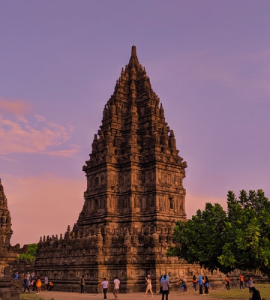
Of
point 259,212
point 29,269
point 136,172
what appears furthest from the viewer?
point 29,269

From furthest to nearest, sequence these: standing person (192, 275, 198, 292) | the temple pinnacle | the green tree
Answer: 1. the temple pinnacle
2. standing person (192, 275, 198, 292)
3. the green tree

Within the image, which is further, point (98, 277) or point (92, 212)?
point (92, 212)

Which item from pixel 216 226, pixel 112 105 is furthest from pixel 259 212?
pixel 112 105

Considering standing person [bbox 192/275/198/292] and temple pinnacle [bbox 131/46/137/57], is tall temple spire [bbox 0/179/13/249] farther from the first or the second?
standing person [bbox 192/275/198/292]

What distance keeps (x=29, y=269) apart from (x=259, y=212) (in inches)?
1890

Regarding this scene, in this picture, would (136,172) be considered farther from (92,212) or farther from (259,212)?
(259,212)

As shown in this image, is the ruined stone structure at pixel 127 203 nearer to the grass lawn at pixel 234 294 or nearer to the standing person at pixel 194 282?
the standing person at pixel 194 282

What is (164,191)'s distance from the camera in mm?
51750

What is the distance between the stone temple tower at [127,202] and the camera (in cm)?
4144

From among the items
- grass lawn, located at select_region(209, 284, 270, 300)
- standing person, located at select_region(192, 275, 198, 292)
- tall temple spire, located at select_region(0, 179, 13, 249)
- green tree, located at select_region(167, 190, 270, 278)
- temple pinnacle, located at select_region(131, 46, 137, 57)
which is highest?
temple pinnacle, located at select_region(131, 46, 137, 57)

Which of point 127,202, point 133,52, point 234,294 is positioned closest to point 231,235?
point 234,294

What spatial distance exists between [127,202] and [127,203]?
0.40ft

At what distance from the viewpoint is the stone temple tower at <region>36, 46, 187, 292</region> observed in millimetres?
41438

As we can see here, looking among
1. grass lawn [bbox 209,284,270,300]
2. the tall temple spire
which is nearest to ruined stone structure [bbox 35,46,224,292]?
grass lawn [bbox 209,284,270,300]
